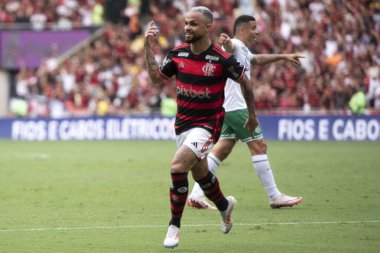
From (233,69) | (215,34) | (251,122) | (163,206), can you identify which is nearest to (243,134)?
(251,122)

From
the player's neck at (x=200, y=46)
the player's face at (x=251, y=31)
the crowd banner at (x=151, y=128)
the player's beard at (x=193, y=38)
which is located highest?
the player's face at (x=251, y=31)

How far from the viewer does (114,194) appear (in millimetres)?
15148

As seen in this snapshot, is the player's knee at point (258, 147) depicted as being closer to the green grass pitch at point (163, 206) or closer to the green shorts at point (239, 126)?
Answer: the green shorts at point (239, 126)

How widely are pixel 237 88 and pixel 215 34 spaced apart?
19531 mm

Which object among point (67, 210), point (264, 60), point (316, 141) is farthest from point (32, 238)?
point (316, 141)

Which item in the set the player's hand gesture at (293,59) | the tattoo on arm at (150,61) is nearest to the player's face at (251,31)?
the player's hand gesture at (293,59)

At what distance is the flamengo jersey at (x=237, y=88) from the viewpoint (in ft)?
41.5

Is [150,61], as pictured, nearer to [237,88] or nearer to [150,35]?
[150,35]

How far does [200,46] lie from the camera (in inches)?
388

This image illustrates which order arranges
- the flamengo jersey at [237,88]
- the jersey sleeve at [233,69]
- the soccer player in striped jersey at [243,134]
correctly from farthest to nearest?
the soccer player in striped jersey at [243,134] < the flamengo jersey at [237,88] < the jersey sleeve at [233,69]

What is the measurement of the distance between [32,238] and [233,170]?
32.1ft

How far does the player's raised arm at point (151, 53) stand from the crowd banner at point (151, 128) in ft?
59.7

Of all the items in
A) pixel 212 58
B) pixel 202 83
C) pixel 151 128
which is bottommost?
pixel 151 128

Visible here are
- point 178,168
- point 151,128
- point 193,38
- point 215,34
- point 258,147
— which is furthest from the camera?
point 215,34
